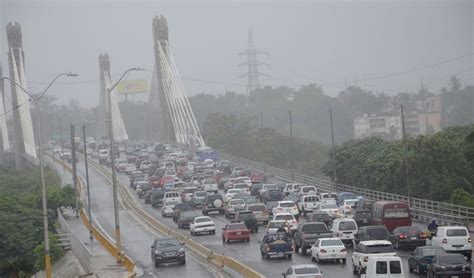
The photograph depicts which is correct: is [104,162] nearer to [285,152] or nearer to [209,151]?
[209,151]

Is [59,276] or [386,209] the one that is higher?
[386,209]

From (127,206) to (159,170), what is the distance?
22.6m

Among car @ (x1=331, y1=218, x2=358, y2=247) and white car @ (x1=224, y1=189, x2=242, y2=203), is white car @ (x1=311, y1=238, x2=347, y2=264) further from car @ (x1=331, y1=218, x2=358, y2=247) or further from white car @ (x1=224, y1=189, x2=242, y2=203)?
white car @ (x1=224, y1=189, x2=242, y2=203)

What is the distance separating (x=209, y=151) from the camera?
12562 centimetres

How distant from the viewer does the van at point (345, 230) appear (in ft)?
147

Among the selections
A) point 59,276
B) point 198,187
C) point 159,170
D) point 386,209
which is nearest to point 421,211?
point 386,209

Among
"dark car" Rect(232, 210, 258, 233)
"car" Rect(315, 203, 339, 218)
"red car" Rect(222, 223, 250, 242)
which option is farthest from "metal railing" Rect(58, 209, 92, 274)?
"car" Rect(315, 203, 339, 218)

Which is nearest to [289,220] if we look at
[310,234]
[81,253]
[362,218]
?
[362,218]

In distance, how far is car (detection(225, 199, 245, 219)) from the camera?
65.7 m

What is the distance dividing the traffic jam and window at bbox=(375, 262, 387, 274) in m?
0.03

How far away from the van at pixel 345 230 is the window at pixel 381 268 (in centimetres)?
1480

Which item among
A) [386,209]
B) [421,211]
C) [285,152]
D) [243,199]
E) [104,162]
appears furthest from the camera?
[285,152]

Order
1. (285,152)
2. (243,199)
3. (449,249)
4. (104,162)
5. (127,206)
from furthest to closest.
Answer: (285,152)
(104,162)
(127,206)
(243,199)
(449,249)

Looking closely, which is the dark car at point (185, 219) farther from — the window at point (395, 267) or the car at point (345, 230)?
the window at point (395, 267)
